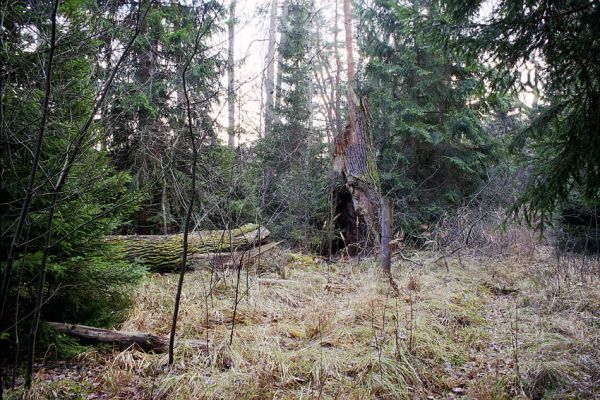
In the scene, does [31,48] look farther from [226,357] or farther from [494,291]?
[494,291]

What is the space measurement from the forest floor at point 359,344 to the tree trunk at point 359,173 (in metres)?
1.94

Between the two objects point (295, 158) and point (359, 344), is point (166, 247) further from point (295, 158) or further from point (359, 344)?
point (295, 158)

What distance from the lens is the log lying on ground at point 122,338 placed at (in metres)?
3.15

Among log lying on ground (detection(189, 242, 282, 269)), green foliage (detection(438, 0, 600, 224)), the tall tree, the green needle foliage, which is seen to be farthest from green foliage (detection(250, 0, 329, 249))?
green foliage (detection(438, 0, 600, 224))

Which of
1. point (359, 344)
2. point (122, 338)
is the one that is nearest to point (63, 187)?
point (122, 338)

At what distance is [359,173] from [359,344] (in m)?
4.78

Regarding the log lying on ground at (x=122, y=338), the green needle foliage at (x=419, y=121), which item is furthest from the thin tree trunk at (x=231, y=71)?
the green needle foliage at (x=419, y=121)

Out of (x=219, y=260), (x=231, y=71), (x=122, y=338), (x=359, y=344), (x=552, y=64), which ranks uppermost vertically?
(x=231, y=71)

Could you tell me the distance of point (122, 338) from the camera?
3.16 m

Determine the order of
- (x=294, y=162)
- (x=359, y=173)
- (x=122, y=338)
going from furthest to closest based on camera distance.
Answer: (x=294, y=162) → (x=359, y=173) → (x=122, y=338)

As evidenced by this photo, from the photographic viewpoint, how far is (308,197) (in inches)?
341

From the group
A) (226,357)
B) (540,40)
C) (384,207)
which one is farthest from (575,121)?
(226,357)

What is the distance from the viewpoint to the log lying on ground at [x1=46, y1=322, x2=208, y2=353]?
3.15 metres

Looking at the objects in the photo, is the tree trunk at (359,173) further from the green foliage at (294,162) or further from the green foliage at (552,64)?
the green foliage at (552,64)
